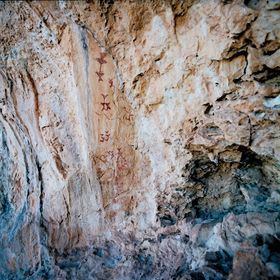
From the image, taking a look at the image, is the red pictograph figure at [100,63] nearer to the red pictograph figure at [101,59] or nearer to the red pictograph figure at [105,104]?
the red pictograph figure at [101,59]

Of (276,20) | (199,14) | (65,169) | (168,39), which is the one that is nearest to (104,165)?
(65,169)

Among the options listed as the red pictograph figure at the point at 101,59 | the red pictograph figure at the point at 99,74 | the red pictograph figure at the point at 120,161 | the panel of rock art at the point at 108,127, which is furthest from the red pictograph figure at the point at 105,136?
the red pictograph figure at the point at 101,59

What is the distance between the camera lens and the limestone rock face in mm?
2674

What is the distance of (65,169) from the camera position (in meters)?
3.56

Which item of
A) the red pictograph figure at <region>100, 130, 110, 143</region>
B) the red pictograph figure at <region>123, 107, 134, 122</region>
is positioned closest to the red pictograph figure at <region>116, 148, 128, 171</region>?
the red pictograph figure at <region>100, 130, 110, 143</region>

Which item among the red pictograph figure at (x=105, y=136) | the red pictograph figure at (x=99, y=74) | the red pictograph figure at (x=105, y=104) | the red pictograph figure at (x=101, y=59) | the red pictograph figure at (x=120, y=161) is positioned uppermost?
the red pictograph figure at (x=101, y=59)

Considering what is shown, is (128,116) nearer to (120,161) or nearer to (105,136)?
(105,136)

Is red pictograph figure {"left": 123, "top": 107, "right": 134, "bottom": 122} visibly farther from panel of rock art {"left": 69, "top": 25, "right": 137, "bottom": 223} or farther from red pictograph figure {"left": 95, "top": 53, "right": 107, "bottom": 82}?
red pictograph figure {"left": 95, "top": 53, "right": 107, "bottom": 82}

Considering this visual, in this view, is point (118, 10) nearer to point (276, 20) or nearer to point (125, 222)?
point (276, 20)

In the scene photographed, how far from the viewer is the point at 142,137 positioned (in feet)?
10.9

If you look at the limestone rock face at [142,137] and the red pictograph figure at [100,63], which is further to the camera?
the red pictograph figure at [100,63]

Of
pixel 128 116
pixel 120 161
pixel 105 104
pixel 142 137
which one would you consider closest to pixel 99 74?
pixel 105 104

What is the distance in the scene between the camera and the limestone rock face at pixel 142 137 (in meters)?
2.67

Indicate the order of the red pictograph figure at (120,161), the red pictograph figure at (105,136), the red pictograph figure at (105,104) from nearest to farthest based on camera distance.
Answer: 1. the red pictograph figure at (105,104)
2. the red pictograph figure at (105,136)
3. the red pictograph figure at (120,161)
